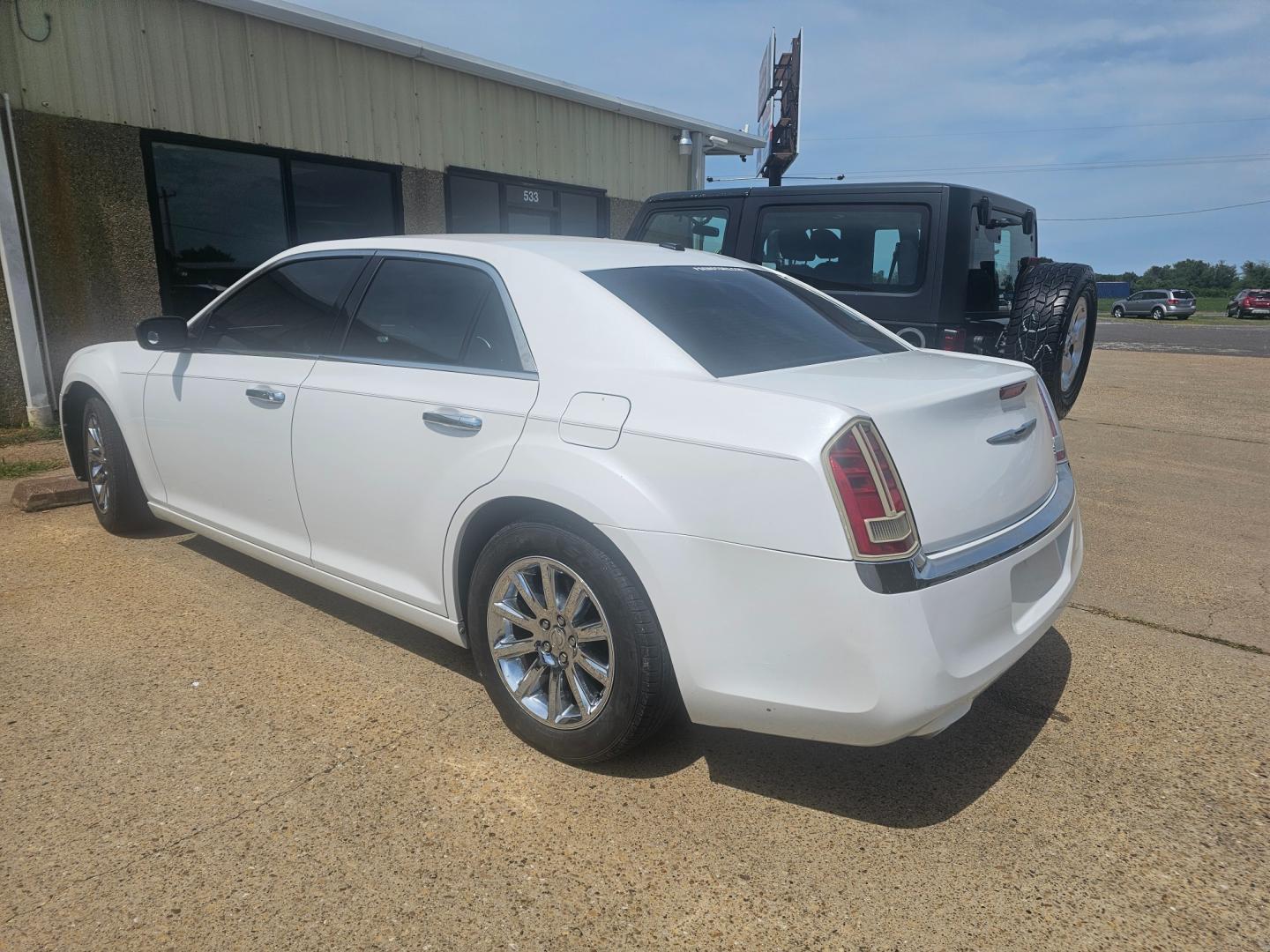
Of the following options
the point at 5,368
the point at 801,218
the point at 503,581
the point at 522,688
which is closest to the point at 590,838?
the point at 522,688

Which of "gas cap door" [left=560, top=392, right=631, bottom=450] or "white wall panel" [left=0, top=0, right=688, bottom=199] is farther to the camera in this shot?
"white wall panel" [left=0, top=0, right=688, bottom=199]

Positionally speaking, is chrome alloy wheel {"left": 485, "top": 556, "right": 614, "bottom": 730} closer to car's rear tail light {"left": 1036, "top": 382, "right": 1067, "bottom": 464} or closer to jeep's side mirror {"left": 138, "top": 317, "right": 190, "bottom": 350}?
car's rear tail light {"left": 1036, "top": 382, "right": 1067, "bottom": 464}

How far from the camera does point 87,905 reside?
2061mm

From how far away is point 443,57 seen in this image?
9.98 metres

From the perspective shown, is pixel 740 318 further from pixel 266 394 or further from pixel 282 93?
pixel 282 93

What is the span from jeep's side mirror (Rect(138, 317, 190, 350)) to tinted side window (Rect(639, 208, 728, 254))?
3.42 meters

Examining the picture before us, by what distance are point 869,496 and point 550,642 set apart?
108 centimetres

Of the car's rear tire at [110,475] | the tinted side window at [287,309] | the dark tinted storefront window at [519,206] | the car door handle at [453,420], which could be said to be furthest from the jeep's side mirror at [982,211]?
the dark tinted storefront window at [519,206]

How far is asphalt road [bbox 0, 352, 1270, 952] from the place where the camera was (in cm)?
204

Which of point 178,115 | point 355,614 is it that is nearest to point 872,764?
point 355,614

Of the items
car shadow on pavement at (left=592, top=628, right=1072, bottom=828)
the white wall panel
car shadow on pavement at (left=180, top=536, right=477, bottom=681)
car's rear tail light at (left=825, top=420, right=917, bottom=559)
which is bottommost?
car shadow on pavement at (left=592, top=628, right=1072, bottom=828)

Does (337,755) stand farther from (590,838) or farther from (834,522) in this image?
(834,522)

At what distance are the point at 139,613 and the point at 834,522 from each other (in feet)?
10.3

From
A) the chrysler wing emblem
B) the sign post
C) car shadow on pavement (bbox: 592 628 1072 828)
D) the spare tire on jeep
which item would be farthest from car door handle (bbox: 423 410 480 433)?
the sign post
